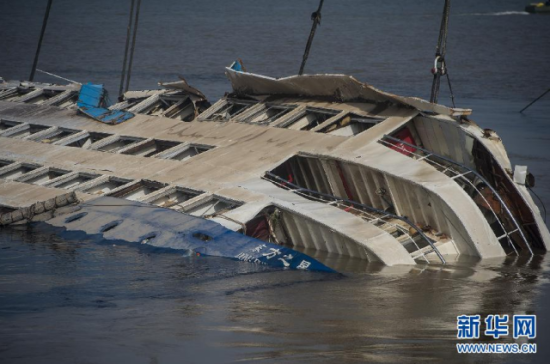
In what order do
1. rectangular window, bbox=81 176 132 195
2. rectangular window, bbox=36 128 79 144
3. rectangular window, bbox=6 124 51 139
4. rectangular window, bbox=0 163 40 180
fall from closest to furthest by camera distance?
rectangular window, bbox=81 176 132 195, rectangular window, bbox=0 163 40 180, rectangular window, bbox=36 128 79 144, rectangular window, bbox=6 124 51 139

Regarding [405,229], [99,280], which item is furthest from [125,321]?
[405,229]

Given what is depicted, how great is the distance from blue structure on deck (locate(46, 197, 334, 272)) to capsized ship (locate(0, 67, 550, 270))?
0.12ft

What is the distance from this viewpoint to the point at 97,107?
33625 millimetres

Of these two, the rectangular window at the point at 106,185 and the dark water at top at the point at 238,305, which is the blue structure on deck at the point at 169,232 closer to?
the dark water at top at the point at 238,305

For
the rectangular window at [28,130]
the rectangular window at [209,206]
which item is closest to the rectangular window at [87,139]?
the rectangular window at [28,130]

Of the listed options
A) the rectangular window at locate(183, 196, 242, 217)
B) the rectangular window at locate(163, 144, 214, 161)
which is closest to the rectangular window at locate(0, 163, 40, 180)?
the rectangular window at locate(163, 144, 214, 161)

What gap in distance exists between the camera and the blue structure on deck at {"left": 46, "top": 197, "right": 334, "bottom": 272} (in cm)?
2127

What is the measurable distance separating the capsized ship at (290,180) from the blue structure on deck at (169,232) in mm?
38

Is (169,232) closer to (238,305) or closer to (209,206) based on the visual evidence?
(209,206)

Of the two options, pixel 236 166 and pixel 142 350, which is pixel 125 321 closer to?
pixel 142 350

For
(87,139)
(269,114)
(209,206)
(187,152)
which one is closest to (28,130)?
(87,139)

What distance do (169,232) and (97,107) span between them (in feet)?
39.4

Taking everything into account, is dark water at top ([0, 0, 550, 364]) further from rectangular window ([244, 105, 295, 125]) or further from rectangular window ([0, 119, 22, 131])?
rectangular window ([0, 119, 22, 131])

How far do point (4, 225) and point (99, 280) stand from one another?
601 cm
